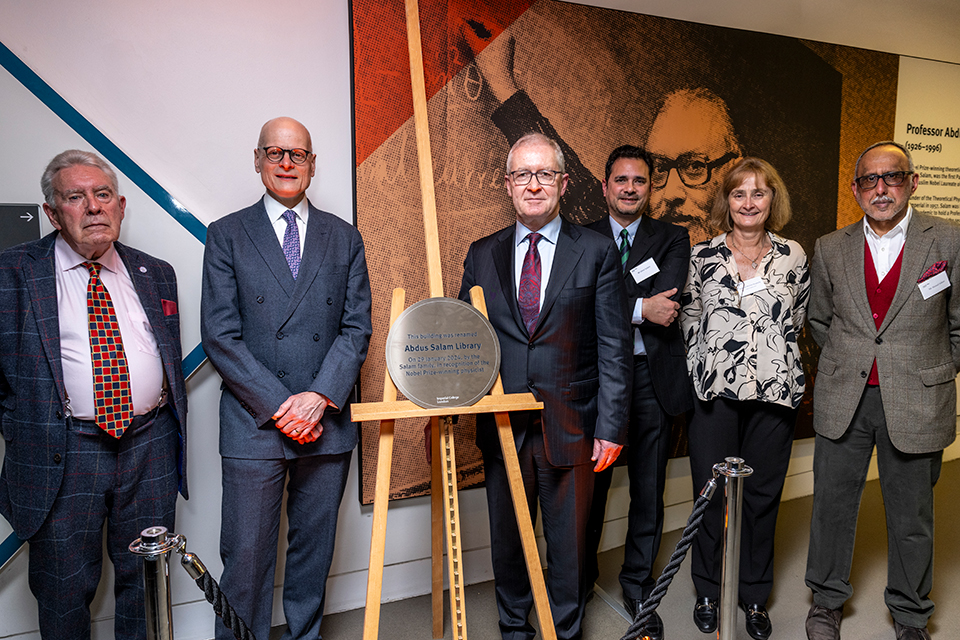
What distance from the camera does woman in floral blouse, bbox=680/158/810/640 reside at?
95.0 inches

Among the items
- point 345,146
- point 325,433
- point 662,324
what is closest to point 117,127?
point 345,146

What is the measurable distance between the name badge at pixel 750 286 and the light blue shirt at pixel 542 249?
2.82ft

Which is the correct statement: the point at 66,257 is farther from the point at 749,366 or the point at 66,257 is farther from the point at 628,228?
the point at 749,366

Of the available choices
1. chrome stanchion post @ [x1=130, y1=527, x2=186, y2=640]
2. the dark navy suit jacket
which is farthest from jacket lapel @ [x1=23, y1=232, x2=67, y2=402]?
chrome stanchion post @ [x1=130, y1=527, x2=186, y2=640]

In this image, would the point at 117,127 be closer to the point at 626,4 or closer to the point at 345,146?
the point at 345,146

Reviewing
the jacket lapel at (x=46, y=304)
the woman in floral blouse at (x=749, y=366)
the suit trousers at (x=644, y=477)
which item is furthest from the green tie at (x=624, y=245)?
the jacket lapel at (x=46, y=304)

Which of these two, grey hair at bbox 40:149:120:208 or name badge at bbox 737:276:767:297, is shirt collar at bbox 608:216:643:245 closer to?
name badge at bbox 737:276:767:297

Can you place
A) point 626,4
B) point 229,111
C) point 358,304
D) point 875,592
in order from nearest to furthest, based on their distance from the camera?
1. point 358,304
2. point 229,111
3. point 875,592
4. point 626,4

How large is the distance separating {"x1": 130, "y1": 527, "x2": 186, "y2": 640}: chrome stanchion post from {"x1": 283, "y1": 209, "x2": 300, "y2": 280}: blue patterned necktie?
41.1 inches

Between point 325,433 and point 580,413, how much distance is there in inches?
36.4

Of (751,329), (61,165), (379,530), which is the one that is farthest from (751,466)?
(61,165)

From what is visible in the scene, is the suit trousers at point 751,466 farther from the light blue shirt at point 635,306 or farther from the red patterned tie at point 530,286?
the red patterned tie at point 530,286

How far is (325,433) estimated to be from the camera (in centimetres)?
220

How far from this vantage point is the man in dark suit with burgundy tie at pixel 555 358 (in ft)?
6.83
